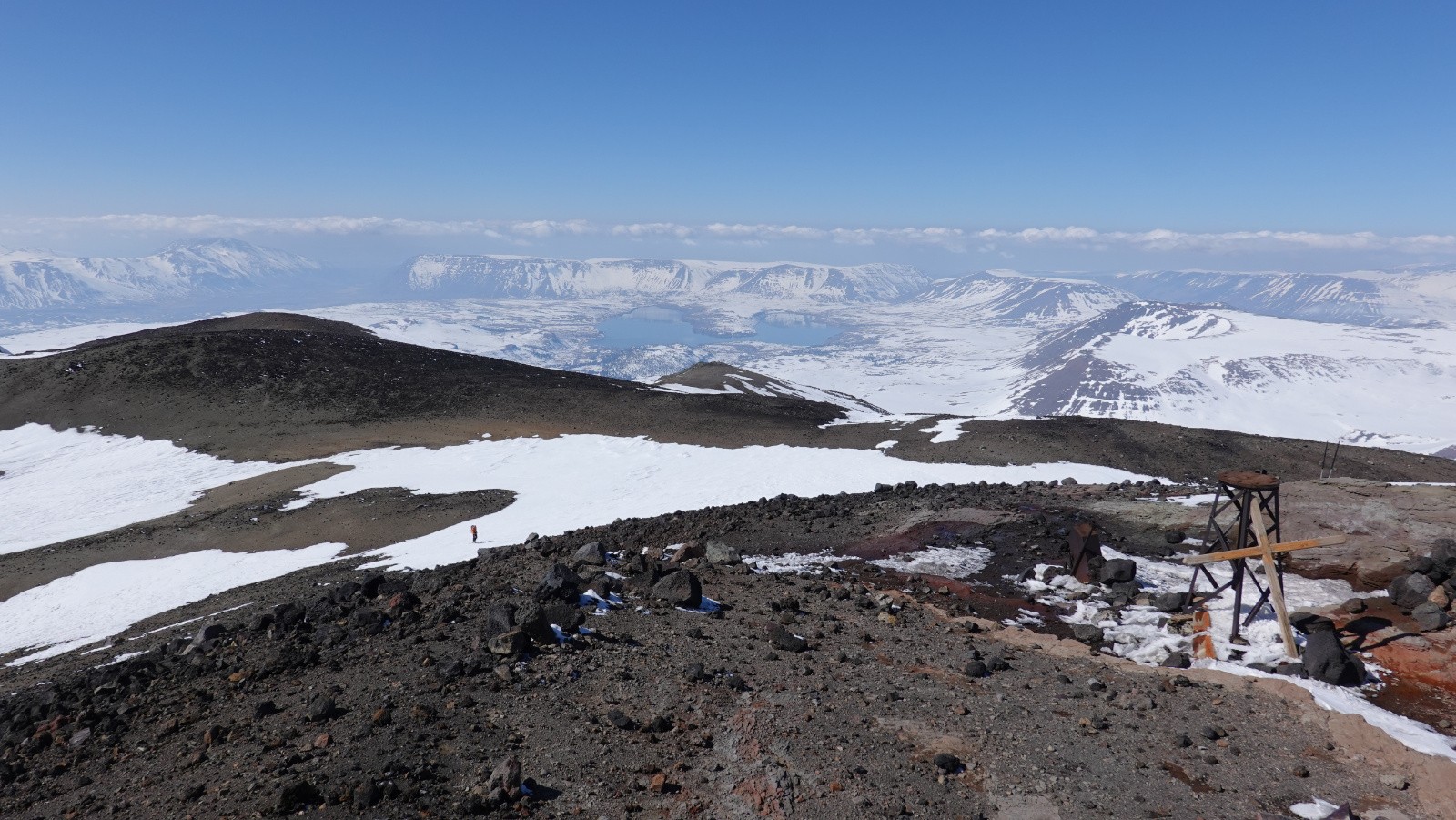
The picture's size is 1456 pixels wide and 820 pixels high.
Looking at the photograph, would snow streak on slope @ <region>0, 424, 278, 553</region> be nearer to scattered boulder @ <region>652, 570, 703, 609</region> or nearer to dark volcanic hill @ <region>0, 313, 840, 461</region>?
dark volcanic hill @ <region>0, 313, 840, 461</region>

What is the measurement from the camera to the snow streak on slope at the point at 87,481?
127 ft

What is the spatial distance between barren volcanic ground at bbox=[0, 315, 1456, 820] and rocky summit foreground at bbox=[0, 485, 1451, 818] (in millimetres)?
43

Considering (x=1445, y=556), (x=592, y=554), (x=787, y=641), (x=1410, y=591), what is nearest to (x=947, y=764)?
(x=787, y=641)

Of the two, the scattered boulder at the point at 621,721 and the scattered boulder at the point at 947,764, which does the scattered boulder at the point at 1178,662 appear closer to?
the scattered boulder at the point at 947,764

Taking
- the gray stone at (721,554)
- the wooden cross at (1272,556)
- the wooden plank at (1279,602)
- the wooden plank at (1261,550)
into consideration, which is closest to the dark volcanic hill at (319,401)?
the gray stone at (721,554)

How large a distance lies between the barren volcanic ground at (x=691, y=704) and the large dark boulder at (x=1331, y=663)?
972 millimetres

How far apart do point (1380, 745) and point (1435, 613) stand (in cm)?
532

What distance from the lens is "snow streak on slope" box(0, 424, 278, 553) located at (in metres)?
38.7

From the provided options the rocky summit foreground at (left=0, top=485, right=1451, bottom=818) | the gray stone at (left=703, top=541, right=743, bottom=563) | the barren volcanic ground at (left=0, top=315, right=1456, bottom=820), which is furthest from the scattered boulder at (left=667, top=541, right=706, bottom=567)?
the rocky summit foreground at (left=0, top=485, right=1451, bottom=818)

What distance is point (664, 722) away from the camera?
9.90m

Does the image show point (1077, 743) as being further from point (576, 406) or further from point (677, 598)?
point (576, 406)

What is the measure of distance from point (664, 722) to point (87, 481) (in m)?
55.6

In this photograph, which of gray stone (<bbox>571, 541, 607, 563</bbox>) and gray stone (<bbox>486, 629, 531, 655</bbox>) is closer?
gray stone (<bbox>486, 629, 531, 655</bbox>)

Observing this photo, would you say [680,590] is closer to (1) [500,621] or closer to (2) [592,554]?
(2) [592,554]
